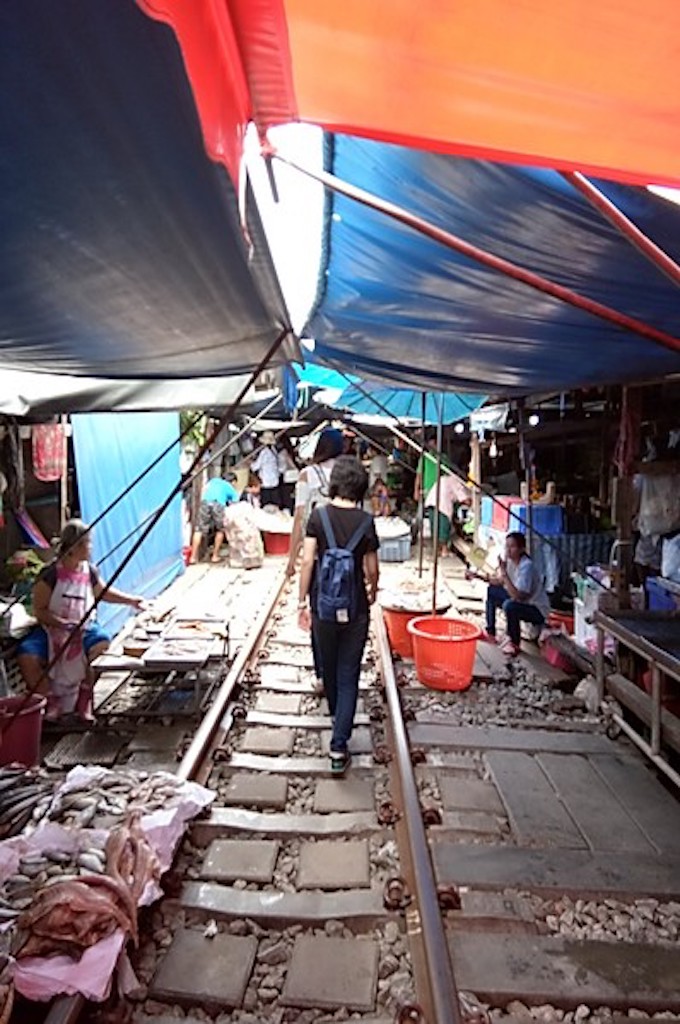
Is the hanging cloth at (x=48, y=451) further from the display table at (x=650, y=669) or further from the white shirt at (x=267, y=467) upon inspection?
the white shirt at (x=267, y=467)

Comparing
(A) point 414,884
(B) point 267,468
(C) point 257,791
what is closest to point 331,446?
(C) point 257,791

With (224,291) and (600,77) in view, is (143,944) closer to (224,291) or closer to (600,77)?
(224,291)

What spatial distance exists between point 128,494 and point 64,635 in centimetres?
451

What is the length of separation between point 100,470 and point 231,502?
244 inches

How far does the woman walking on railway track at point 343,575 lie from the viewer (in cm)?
467

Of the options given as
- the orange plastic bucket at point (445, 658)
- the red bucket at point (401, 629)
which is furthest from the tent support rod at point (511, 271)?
the red bucket at point (401, 629)

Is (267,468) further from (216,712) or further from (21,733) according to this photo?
(21,733)

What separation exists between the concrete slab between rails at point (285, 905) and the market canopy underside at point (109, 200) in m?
2.89

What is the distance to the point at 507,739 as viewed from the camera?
5.18 meters

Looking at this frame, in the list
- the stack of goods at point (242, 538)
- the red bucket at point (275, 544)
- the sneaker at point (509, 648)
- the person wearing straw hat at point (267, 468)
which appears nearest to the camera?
the sneaker at point (509, 648)

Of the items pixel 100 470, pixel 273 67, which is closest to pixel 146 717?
pixel 100 470

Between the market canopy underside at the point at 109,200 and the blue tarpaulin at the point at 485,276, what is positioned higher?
the blue tarpaulin at the point at 485,276

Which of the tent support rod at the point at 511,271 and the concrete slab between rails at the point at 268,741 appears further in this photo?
the concrete slab between rails at the point at 268,741

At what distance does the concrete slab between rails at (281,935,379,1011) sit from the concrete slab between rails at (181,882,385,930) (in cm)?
11
